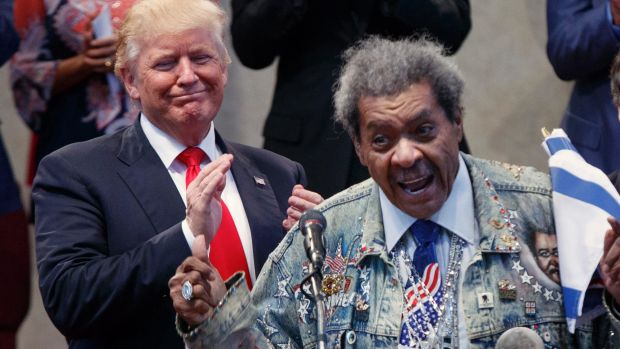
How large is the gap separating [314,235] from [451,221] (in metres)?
0.39

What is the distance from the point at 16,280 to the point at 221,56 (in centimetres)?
134

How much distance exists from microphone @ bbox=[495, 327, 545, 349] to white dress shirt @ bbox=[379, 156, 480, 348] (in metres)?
0.21

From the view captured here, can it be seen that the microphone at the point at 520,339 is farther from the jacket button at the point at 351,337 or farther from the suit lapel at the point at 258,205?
the suit lapel at the point at 258,205

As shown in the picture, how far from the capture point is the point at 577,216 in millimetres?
3469

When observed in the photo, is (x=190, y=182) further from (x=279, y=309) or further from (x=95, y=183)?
(x=279, y=309)

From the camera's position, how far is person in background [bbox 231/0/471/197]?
15.9ft

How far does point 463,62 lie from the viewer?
6.30 m

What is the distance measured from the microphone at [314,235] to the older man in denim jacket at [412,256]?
125 millimetres

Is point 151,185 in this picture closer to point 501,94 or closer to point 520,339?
point 520,339

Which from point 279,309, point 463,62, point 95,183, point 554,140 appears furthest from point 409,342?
point 463,62

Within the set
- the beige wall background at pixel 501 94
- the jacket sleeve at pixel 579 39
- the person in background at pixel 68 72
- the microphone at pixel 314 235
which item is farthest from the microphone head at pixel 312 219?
the beige wall background at pixel 501 94

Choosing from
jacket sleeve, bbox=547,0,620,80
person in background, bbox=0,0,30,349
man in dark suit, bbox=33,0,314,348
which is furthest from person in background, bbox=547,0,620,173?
person in background, bbox=0,0,30,349

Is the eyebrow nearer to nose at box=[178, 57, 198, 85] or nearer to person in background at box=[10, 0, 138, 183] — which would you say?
nose at box=[178, 57, 198, 85]

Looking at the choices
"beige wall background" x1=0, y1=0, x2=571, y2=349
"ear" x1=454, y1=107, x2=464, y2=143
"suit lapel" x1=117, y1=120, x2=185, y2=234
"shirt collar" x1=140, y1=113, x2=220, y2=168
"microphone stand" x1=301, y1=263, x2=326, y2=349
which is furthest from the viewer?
"beige wall background" x1=0, y1=0, x2=571, y2=349
